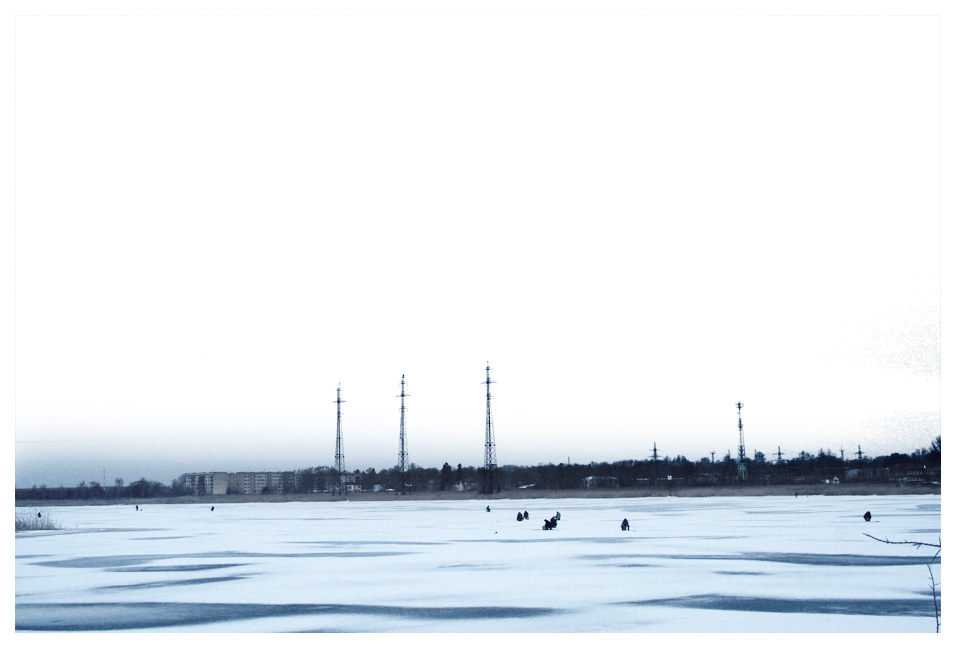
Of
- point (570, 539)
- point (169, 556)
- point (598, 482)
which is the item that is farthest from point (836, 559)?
point (598, 482)

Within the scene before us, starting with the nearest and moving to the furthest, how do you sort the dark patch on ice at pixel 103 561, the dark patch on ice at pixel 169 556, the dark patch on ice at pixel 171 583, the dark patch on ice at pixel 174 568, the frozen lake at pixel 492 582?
the frozen lake at pixel 492 582 → the dark patch on ice at pixel 171 583 → the dark patch on ice at pixel 174 568 → the dark patch on ice at pixel 103 561 → the dark patch on ice at pixel 169 556

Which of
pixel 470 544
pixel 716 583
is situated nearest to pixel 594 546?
pixel 470 544

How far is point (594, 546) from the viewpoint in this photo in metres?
23.4

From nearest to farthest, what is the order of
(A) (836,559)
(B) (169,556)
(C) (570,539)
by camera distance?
(A) (836,559) < (B) (169,556) < (C) (570,539)

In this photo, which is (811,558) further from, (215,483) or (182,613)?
(215,483)

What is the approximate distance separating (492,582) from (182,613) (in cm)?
519

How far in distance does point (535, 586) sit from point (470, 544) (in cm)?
886

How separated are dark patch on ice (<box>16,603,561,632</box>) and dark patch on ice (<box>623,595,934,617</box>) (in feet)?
6.86

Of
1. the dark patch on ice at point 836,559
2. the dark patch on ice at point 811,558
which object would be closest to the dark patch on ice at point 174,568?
the dark patch on ice at point 811,558

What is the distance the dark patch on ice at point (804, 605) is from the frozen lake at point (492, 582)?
3 centimetres

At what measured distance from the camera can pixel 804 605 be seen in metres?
13.4

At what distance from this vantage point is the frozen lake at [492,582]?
12.5 metres

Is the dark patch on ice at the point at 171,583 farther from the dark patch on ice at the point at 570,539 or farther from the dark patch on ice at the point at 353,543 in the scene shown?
the dark patch on ice at the point at 570,539
